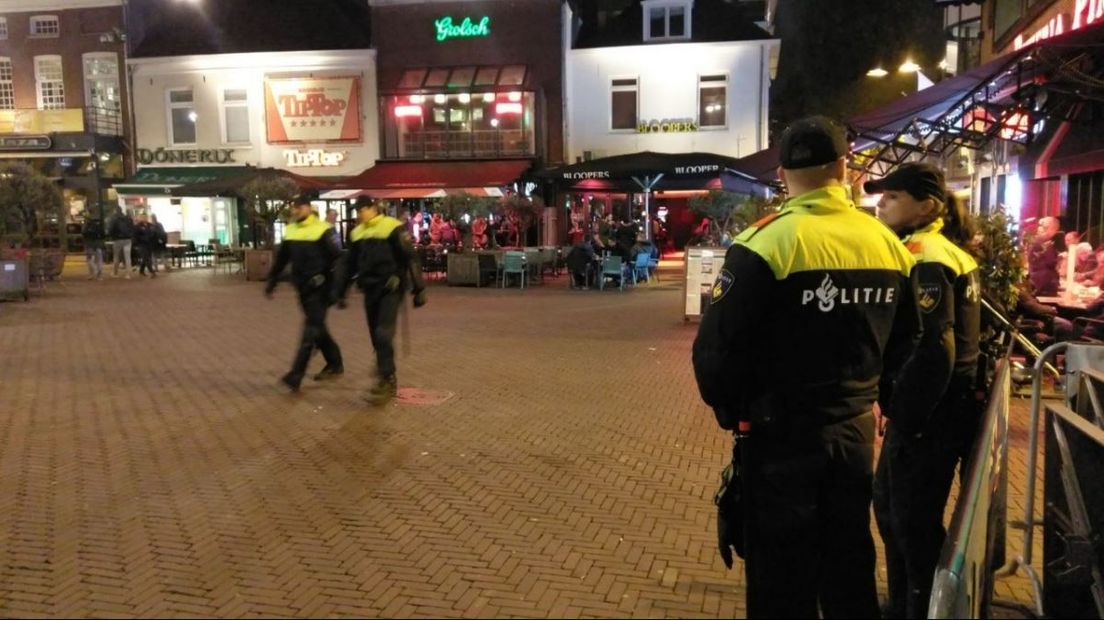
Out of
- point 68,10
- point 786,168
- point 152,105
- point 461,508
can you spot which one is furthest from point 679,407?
point 68,10

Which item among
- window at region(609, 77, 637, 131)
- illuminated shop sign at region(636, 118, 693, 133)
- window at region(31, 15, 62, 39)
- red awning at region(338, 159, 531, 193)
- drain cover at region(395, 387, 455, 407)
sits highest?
window at region(31, 15, 62, 39)

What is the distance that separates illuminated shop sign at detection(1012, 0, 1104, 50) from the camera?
33.2ft

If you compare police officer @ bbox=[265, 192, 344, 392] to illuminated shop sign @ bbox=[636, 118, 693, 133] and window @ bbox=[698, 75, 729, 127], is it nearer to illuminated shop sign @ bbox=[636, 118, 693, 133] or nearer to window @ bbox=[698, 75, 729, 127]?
illuminated shop sign @ bbox=[636, 118, 693, 133]

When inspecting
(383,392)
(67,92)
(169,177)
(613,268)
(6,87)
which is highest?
(6,87)

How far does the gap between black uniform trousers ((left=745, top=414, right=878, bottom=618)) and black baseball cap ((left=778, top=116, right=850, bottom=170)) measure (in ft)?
2.73

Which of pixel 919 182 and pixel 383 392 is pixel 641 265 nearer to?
pixel 383 392

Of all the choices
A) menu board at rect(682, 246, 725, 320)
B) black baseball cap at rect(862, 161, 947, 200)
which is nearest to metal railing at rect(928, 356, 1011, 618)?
black baseball cap at rect(862, 161, 947, 200)

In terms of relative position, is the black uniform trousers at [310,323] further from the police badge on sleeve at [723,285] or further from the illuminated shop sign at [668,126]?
the illuminated shop sign at [668,126]

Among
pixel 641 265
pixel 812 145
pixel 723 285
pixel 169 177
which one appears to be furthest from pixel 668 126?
pixel 723 285

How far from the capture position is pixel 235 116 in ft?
89.9

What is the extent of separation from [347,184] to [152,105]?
28.9 ft

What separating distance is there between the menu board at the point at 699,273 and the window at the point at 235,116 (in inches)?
774

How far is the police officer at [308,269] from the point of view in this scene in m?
7.87

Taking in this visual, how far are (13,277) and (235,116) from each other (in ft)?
43.1
